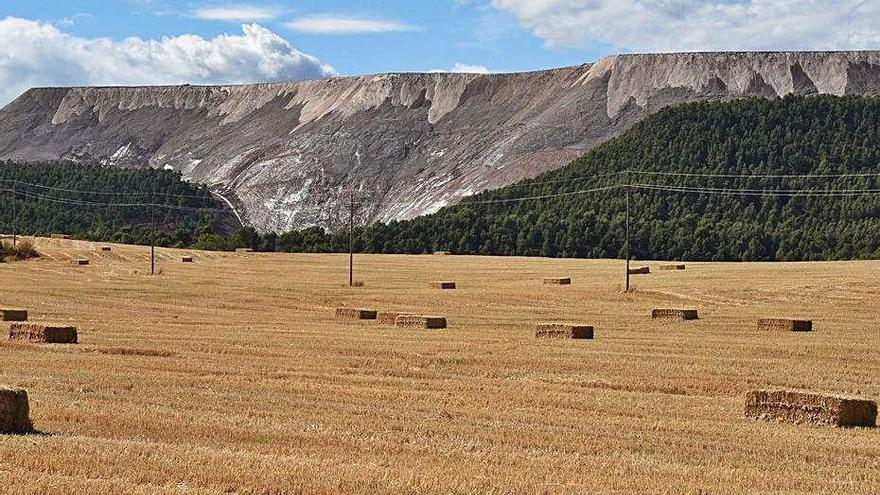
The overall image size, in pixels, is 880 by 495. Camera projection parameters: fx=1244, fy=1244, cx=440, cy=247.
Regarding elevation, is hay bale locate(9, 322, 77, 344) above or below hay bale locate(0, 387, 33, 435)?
below

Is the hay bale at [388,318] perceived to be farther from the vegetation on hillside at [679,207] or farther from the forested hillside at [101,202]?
the forested hillside at [101,202]

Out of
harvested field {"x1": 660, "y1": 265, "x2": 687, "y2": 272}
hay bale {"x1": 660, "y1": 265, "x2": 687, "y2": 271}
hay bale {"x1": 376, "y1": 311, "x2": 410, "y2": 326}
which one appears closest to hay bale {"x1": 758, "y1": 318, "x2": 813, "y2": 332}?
hay bale {"x1": 376, "y1": 311, "x2": 410, "y2": 326}

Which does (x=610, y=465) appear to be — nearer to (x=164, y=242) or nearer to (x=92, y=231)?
(x=164, y=242)

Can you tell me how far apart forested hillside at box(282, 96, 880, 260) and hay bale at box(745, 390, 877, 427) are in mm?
89024

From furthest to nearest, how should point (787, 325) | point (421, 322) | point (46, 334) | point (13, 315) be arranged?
point (421, 322)
point (787, 325)
point (13, 315)
point (46, 334)

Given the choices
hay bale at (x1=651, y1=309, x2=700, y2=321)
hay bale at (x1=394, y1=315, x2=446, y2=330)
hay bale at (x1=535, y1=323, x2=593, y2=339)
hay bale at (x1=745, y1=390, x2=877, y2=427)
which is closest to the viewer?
hay bale at (x1=745, y1=390, x2=877, y2=427)

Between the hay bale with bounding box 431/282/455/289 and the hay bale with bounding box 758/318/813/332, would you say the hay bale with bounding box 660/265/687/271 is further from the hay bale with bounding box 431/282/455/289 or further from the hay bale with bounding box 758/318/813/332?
the hay bale with bounding box 758/318/813/332

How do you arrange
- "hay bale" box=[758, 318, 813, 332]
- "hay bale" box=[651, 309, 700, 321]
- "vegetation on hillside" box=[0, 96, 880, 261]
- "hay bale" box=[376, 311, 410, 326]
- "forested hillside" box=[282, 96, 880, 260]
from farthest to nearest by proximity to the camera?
1. "vegetation on hillside" box=[0, 96, 880, 261]
2. "forested hillside" box=[282, 96, 880, 260]
3. "hay bale" box=[651, 309, 700, 321]
4. "hay bale" box=[376, 311, 410, 326]
5. "hay bale" box=[758, 318, 813, 332]

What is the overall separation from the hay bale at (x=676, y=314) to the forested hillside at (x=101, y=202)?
119 metres

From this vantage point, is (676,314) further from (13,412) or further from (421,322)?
(13,412)

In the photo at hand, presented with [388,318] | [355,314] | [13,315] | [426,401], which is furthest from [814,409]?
[355,314]

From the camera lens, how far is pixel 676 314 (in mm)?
51344

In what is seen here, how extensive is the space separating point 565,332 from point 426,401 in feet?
61.0

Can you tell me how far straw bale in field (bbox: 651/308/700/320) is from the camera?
168ft
